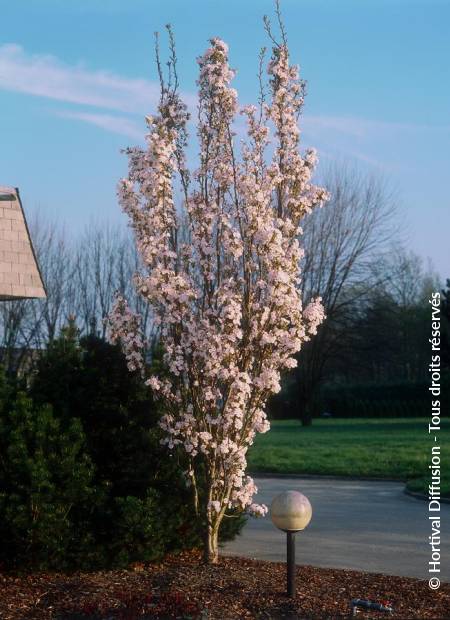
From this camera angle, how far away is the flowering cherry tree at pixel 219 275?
838 centimetres

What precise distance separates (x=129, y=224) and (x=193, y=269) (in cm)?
75

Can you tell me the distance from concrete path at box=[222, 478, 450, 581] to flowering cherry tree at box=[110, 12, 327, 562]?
2.02 m

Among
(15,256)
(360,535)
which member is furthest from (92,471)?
(15,256)

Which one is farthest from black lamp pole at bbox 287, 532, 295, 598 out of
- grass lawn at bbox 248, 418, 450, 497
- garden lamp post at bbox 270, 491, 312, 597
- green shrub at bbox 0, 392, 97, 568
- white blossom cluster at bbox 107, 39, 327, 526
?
grass lawn at bbox 248, 418, 450, 497

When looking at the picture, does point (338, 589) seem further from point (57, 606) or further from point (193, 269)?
point (193, 269)

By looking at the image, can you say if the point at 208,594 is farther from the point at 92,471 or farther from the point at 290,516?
the point at 92,471

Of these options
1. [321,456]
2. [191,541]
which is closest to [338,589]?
[191,541]

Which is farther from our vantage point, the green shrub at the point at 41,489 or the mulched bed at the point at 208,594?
the green shrub at the point at 41,489

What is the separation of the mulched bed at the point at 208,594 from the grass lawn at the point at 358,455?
27.4ft

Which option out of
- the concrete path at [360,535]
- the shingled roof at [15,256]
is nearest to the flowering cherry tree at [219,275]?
the concrete path at [360,535]

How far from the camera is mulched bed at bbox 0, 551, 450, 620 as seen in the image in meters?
7.08

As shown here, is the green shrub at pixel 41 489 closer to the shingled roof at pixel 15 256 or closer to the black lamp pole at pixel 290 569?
the black lamp pole at pixel 290 569

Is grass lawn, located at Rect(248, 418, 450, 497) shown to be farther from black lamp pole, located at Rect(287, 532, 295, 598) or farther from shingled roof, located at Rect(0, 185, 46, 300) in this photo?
black lamp pole, located at Rect(287, 532, 295, 598)

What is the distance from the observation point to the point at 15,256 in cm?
1400
